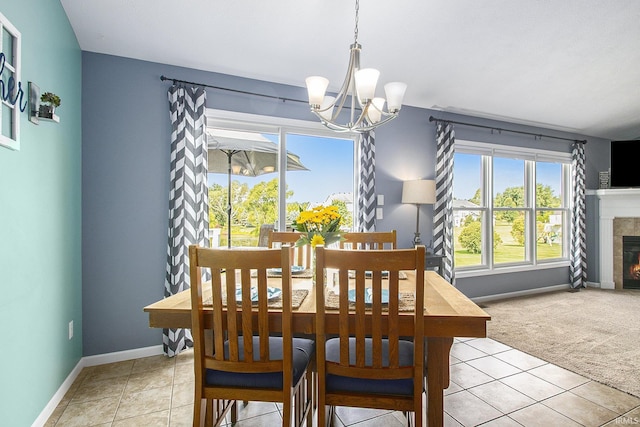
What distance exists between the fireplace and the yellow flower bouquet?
5.75 meters

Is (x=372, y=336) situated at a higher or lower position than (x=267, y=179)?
lower

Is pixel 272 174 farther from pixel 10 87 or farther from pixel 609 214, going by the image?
pixel 609 214

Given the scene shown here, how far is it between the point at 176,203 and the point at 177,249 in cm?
39

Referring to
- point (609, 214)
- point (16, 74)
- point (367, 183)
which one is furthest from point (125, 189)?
point (609, 214)

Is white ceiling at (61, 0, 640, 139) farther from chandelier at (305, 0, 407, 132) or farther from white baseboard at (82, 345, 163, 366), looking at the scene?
white baseboard at (82, 345, 163, 366)

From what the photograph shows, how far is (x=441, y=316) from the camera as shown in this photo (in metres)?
1.37

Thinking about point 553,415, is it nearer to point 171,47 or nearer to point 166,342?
point 166,342

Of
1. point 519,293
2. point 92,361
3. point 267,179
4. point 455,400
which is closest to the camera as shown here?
point 455,400

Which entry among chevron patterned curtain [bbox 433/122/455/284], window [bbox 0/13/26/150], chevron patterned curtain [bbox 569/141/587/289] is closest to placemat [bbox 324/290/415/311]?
window [bbox 0/13/26/150]

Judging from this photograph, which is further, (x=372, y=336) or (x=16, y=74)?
(x=16, y=74)

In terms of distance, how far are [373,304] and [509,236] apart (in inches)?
176

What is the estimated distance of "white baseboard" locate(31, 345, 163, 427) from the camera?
6.60 ft

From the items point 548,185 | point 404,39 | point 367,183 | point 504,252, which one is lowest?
point 504,252

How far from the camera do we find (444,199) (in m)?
4.02
